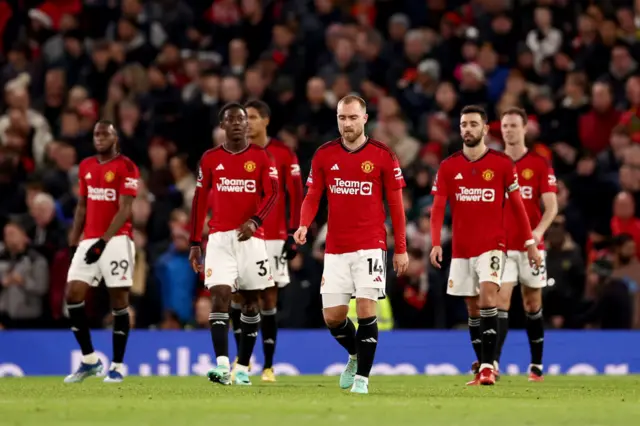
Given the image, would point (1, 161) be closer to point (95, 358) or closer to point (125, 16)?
point (125, 16)

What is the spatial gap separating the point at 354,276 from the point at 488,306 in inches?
88.3

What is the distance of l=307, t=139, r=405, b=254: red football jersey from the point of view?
1320 cm

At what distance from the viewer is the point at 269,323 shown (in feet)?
53.5

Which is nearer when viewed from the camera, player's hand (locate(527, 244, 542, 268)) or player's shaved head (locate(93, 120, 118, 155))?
player's hand (locate(527, 244, 542, 268))

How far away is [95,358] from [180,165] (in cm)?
634

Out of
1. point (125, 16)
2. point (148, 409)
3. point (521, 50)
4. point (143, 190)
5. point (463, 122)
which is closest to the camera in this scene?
point (148, 409)

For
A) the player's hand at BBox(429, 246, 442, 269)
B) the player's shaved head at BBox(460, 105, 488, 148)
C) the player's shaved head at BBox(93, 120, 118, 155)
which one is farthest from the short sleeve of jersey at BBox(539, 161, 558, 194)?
the player's shaved head at BBox(93, 120, 118, 155)

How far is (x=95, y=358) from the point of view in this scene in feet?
52.3

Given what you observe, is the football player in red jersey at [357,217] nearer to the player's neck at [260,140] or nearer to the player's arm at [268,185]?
the player's arm at [268,185]

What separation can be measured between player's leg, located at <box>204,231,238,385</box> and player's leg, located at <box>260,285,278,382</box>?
1.63 metres

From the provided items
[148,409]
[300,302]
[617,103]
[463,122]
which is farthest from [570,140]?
[148,409]

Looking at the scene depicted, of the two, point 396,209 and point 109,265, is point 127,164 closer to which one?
point 109,265

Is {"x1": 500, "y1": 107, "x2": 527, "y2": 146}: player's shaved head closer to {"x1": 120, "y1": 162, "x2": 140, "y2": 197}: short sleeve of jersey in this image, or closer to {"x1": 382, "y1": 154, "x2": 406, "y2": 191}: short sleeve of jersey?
{"x1": 382, "y1": 154, "x2": 406, "y2": 191}: short sleeve of jersey

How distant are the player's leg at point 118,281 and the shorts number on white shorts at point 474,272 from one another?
342 cm
